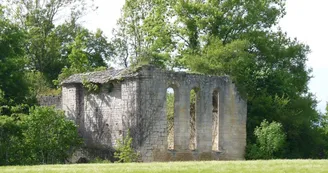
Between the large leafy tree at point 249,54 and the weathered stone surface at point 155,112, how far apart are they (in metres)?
1.48

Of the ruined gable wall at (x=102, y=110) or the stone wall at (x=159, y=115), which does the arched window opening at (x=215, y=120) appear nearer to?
the stone wall at (x=159, y=115)

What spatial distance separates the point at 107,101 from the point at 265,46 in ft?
43.5

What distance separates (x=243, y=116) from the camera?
85.7 feet

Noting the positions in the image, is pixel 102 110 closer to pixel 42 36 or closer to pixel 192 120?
pixel 192 120

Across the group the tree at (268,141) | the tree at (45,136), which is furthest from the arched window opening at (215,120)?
the tree at (45,136)

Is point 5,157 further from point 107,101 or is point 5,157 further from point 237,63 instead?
point 237,63

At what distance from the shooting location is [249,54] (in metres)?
31.2

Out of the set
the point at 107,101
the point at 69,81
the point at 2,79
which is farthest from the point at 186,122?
the point at 2,79

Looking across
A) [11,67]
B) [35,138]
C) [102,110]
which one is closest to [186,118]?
[102,110]

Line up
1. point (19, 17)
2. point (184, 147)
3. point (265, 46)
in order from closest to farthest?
1. point (184, 147)
2. point (265, 46)
3. point (19, 17)

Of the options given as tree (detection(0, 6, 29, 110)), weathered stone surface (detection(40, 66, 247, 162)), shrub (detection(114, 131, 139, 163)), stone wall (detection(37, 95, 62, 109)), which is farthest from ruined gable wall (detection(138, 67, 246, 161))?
stone wall (detection(37, 95, 62, 109))

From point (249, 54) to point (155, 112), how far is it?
10.0 meters

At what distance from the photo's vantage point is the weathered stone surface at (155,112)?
74.0 feet

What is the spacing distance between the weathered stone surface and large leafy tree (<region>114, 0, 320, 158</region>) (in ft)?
4.85
